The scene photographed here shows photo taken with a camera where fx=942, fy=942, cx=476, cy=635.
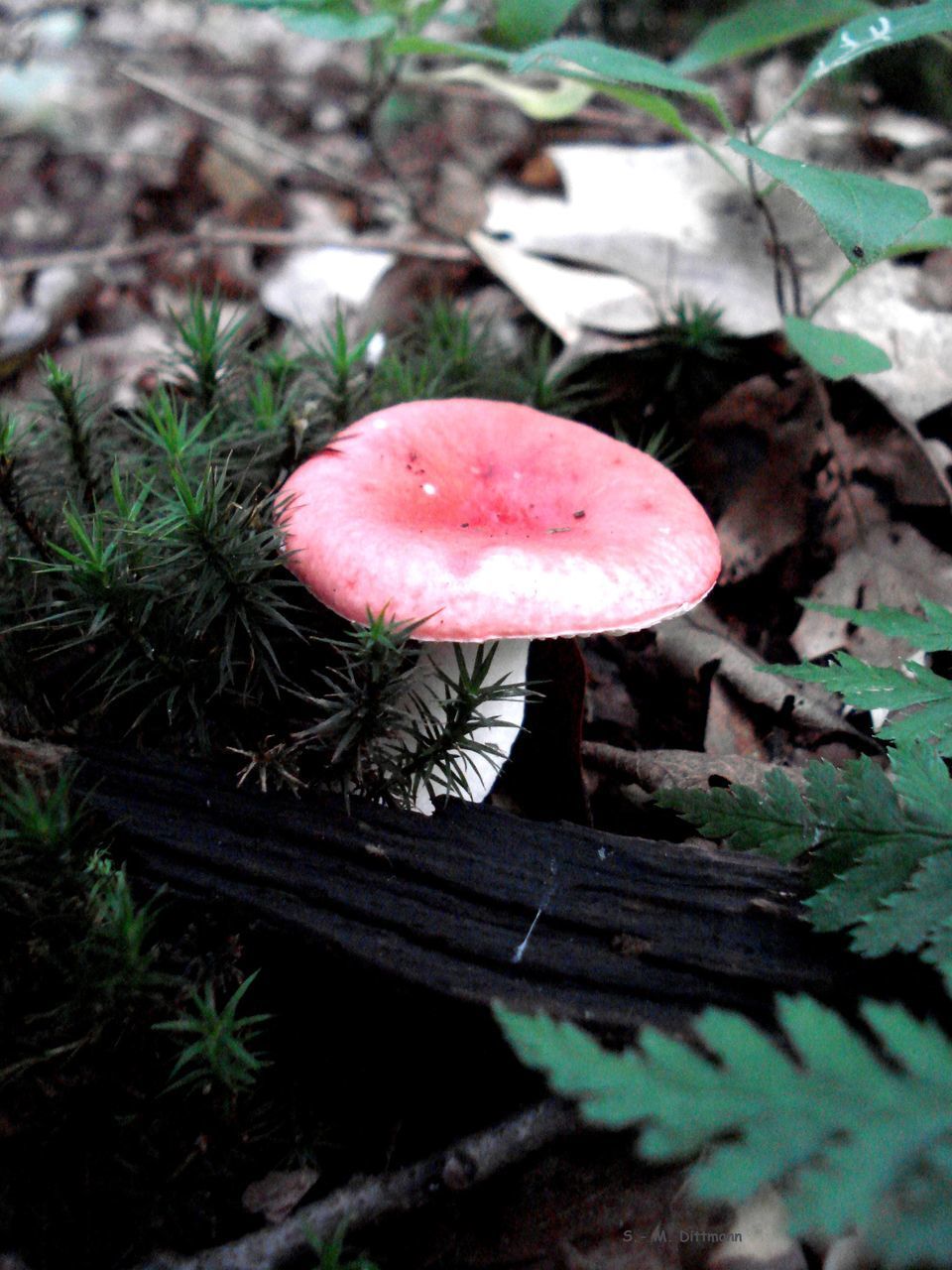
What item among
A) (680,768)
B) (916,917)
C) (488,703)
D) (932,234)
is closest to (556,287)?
(932,234)

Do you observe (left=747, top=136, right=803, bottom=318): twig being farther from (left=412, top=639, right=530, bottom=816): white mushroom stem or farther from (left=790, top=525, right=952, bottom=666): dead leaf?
(left=412, top=639, right=530, bottom=816): white mushroom stem

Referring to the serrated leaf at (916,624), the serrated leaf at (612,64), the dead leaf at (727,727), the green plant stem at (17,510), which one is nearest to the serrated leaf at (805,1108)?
the serrated leaf at (916,624)

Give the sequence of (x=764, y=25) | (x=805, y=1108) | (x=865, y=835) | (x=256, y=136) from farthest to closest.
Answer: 1. (x=256, y=136)
2. (x=764, y=25)
3. (x=865, y=835)
4. (x=805, y=1108)

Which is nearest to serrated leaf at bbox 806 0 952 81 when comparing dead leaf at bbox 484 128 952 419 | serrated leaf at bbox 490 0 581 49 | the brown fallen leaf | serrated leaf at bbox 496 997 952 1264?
dead leaf at bbox 484 128 952 419

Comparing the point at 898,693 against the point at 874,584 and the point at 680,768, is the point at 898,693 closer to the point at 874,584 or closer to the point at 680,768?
the point at 680,768

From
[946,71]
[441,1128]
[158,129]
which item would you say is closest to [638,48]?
[946,71]

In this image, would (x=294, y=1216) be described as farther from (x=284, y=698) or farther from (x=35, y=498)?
(x=35, y=498)

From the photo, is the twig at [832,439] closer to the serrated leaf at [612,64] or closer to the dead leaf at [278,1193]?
the serrated leaf at [612,64]
